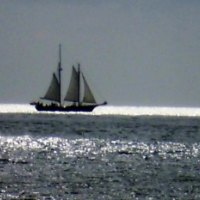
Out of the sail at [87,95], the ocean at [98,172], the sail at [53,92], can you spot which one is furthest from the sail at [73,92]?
the ocean at [98,172]

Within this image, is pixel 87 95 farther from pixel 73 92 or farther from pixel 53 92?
pixel 53 92

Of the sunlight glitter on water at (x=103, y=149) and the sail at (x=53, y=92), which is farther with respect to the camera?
the sail at (x=53, y=92)

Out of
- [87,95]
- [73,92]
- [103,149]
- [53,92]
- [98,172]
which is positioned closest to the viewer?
[98,172]

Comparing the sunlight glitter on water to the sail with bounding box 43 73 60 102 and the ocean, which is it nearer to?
the ocean

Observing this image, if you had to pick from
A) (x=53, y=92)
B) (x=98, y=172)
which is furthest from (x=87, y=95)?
(x=98, y=172)

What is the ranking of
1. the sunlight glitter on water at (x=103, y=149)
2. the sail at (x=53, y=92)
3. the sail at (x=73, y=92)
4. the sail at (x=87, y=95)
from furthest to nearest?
the sail at (x=53, y=92)
the sail at (x=73, y=92)
the sail at (x=87, y=95)
the sunlight glitter on water at (x=103, y=149)

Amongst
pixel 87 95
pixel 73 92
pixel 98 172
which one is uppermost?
pixel 73 92

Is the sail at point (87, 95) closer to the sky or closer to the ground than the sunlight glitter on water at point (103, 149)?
closer to the sky

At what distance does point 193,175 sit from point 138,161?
1149cm

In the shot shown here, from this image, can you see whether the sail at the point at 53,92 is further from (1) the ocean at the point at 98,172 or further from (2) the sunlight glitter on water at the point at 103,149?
(1) the ocean at the point at 98,172

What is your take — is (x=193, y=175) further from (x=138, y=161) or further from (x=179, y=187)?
(x=138, y=161)

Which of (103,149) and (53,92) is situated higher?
(53,92)

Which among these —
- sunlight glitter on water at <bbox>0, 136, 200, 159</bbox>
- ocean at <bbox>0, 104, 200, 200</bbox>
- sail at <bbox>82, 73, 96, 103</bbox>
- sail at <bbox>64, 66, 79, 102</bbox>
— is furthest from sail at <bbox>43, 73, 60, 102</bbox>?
ocean at <bbox>0, 104, 200, 200</bbox>

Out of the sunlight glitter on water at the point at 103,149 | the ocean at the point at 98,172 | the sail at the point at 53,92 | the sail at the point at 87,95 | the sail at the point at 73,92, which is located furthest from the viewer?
the sail at the point at 53,92
